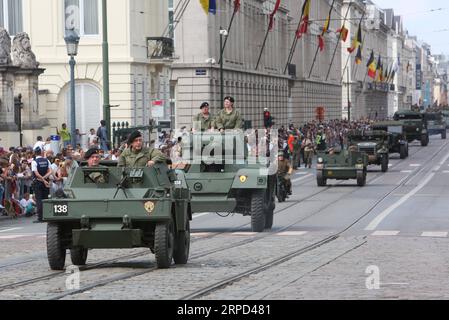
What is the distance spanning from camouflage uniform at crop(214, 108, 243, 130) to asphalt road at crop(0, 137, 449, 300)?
2.14 metres

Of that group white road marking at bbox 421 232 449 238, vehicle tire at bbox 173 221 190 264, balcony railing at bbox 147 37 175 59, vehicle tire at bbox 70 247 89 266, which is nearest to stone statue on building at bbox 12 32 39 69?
balcony railing at bbox 147 37 175 59

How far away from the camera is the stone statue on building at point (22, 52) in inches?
1726

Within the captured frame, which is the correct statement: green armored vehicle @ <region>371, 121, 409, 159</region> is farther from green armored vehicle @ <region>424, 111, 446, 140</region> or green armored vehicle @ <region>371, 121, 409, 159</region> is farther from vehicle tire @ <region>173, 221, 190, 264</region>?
vehicle tire @ <region>173, 221, 190, 264</region>

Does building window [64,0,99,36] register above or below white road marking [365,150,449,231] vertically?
above

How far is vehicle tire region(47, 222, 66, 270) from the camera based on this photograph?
703 inches

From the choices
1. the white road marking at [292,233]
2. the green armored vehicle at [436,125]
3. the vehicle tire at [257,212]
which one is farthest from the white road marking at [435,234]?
the green armored vehicle at [436,125]

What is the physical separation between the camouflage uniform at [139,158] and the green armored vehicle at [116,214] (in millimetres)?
267

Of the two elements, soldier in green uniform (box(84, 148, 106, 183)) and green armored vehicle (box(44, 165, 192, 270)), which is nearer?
green armored vehicle (box(44, 165, 192, 270))

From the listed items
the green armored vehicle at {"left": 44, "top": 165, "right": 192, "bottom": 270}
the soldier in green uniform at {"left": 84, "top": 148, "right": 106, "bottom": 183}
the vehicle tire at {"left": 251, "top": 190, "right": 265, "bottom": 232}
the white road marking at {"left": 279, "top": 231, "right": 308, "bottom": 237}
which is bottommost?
the white road marking at {"left": 279, "top": 231, "right": 308, "bottom": 237}

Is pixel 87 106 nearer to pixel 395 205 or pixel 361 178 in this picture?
pixel 361 178

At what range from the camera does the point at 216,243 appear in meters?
24.0

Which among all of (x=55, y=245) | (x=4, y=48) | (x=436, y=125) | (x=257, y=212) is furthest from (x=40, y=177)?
(x=436, y=125)

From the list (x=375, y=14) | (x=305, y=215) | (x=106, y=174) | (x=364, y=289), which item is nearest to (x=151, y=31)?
(x=305, y=215)
